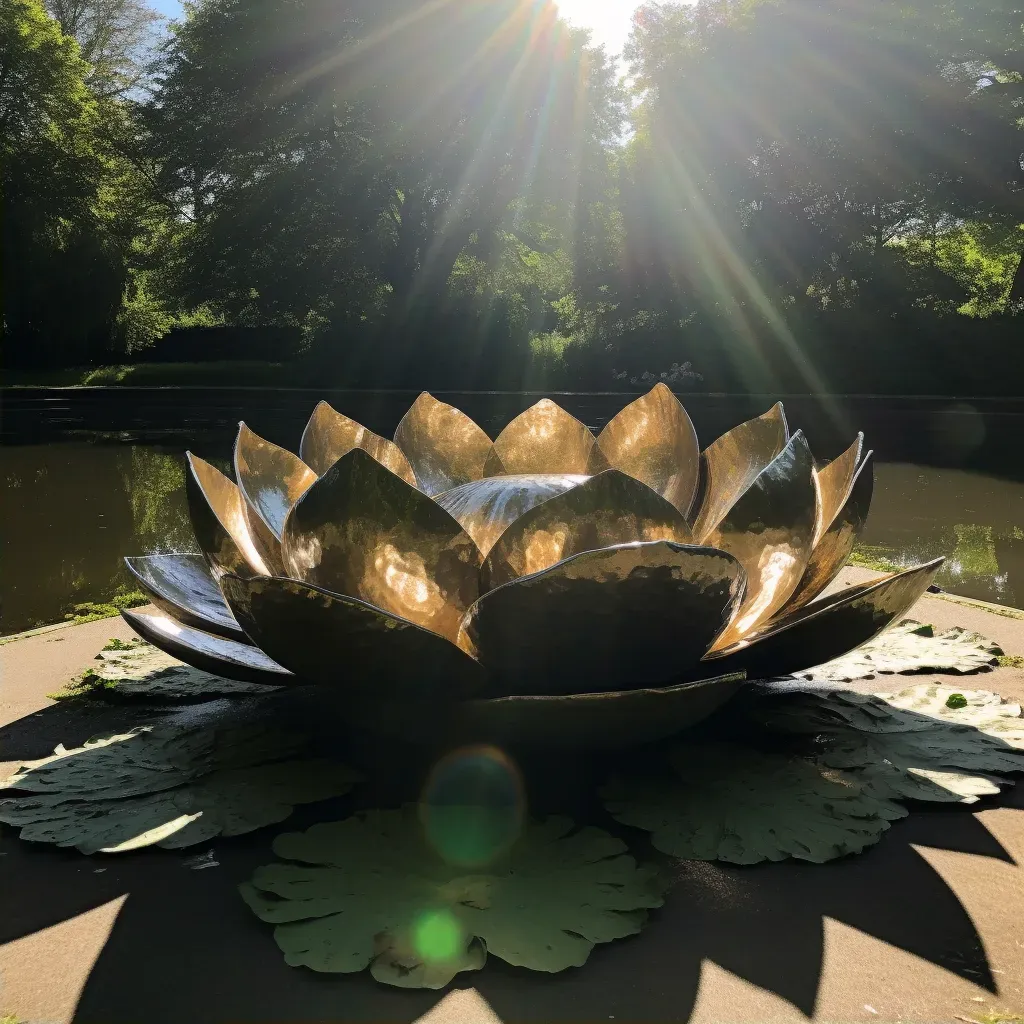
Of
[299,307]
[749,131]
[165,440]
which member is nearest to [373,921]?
[165,440]

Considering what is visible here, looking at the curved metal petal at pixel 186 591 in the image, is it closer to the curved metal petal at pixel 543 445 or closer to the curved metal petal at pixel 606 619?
the curved metal petal at pixel 606 619

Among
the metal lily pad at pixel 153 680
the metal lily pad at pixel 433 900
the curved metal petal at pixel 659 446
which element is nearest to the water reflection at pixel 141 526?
the metal lily pad at pixel 153 680

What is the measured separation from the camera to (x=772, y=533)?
171cm

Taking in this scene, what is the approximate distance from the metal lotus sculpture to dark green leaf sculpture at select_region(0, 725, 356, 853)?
0.14 m

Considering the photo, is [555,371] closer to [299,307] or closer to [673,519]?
[299,307]

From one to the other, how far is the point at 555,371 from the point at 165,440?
9787 millimetres

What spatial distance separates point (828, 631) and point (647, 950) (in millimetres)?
648

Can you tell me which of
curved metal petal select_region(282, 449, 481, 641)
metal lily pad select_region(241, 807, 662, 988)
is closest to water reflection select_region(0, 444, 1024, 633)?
curved metal petal select_region(282, 449, 481, 641)

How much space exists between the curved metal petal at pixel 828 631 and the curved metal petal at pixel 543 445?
2.76 ft

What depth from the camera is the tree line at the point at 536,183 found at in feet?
56.5

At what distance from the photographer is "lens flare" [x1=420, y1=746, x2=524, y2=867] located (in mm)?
1396

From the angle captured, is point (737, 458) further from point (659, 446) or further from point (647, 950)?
point (647, 950)

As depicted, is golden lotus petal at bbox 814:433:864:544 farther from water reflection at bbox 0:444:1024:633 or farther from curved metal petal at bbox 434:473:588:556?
water reflection at bbox 0:444:1024:633

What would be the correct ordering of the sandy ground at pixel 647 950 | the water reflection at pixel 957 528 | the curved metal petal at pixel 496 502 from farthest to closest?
the water reflection at pixel 957 528, the curved metal petal at pixel 496 502, the sandy ground at pixel 647 950
